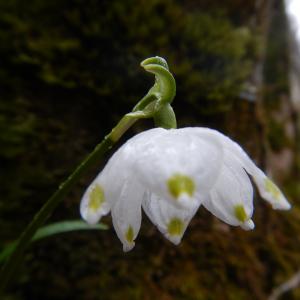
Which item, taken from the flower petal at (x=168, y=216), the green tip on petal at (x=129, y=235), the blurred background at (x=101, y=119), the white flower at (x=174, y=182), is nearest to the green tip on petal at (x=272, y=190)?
the white flower at (x=174, y=182)

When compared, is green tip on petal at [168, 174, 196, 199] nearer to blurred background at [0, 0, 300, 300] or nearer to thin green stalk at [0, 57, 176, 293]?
thin green stalk at [0, 57, 176, 293]

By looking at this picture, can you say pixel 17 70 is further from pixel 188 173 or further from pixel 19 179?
pixel 188 173

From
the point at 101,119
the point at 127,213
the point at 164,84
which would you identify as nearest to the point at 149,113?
the point at 164,84

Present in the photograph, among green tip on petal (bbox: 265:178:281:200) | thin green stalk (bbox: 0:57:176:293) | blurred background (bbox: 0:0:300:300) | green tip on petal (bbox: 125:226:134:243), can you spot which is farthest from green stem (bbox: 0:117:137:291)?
blurred background (bbox: 0:0:300:300)

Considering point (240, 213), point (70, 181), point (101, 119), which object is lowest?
point (101, 119)

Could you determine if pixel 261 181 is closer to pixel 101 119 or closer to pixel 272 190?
pixel 272 190

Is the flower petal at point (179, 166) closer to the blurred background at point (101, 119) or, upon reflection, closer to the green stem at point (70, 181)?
the green stem at point (70, 181)
